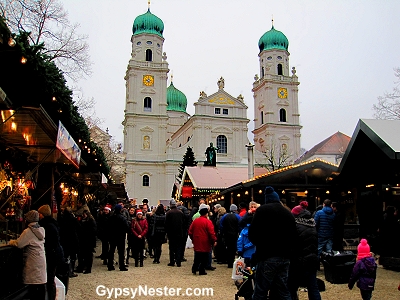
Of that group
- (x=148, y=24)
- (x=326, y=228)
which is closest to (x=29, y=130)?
(x=326, y=228)

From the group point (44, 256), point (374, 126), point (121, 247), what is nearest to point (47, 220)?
point (44, 256)

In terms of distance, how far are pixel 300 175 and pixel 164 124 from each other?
42188 millimetres

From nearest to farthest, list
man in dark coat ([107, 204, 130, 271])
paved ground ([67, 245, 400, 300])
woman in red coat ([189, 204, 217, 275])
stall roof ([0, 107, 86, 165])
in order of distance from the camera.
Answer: stall roof ([0, 107, 86, 165]) < paved ground ([67, 245, 400, 300]) < woman in red coat ([189, 204, 217, 275]) < man in dark coat ([107, 204, 130, 271])

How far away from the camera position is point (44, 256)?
5.80 metres

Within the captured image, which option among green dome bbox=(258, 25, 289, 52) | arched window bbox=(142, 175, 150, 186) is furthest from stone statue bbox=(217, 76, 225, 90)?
arched window bbox=(142, 175, 150, 186)

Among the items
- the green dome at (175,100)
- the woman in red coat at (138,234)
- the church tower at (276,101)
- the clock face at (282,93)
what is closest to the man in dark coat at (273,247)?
the woman in red coat at (138,234)

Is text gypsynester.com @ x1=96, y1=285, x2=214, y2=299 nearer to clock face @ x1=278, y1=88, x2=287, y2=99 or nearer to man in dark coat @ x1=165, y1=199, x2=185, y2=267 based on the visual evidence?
man in dark coat @ x1=165, y1=199, x2=185, y2=267

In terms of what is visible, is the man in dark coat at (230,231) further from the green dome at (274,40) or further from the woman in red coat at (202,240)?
the green dome at (274,40)

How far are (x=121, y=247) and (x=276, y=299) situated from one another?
243 inches

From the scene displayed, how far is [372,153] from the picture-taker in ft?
35.9

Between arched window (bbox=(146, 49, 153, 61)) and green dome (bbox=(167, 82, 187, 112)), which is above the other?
arched window (bbox=(146, 49, 153, 61))

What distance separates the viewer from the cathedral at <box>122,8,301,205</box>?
5659 centimetres

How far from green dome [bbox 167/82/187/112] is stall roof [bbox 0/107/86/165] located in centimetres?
6363

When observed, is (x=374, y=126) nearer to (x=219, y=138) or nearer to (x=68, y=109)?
(x=68, y=109)
